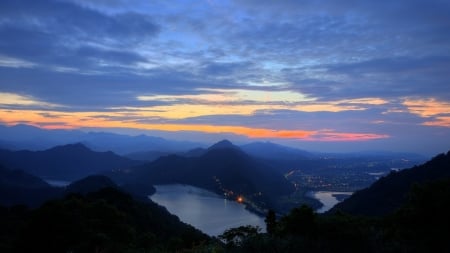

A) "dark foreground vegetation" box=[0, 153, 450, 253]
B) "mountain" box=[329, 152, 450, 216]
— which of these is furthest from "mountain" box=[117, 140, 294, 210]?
"dark foreground vegetation" box=[0, 153, 450, 253]

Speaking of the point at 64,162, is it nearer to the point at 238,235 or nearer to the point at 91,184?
the point at 91,184

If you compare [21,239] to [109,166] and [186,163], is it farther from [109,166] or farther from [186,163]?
[109,166]

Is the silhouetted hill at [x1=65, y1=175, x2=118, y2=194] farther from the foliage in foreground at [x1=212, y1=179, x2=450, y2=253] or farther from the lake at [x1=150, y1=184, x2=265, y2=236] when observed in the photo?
the foliage in foreground at [x1=212, y1=179, x2=450, y2=253]

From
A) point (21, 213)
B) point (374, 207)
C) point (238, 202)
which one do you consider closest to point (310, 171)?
point (238, 202)

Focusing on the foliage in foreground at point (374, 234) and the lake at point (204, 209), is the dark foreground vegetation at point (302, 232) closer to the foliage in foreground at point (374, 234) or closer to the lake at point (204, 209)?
the foliage in foreground at point (374, 234)

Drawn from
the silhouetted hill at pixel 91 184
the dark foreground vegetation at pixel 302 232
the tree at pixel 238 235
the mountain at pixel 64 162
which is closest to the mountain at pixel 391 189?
the dark foreground vegetation at pixel 302 232

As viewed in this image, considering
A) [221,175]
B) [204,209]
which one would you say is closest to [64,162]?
[221,175]
